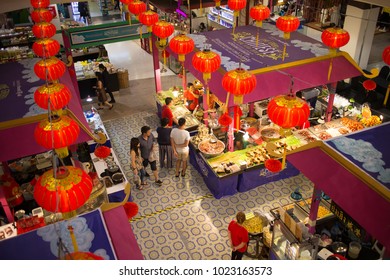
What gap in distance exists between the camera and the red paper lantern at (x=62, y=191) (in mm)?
4480

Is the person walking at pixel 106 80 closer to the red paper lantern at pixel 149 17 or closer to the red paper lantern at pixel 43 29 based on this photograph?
the red paper lantern at pixel 43 29

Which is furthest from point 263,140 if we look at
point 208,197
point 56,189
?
point 56,189

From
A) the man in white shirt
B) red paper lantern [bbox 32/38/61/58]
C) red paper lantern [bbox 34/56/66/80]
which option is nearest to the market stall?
the man in white shirt

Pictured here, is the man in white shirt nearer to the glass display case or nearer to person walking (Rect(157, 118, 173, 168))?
person walking (Rect(157, 118, 173, 168))

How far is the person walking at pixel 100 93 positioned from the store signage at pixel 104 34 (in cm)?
129

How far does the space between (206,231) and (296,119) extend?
3.41 meters

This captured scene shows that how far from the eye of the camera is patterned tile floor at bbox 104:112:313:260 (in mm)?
7832

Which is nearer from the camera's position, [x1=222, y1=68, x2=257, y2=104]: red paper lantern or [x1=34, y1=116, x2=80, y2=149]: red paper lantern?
[x1=34, y1=116, x2=80, y2=149]: red paper lantern

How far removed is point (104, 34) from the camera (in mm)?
11398

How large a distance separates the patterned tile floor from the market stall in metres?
2.09

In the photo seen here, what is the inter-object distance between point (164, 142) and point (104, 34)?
13.7 ft

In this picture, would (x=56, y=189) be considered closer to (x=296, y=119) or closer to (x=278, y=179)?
(x=296, y=119)

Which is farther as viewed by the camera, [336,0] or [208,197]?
[336,0]
